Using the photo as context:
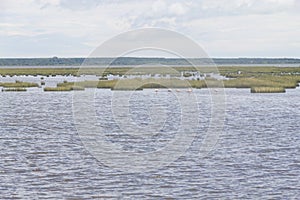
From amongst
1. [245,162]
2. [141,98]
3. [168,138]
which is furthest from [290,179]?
[141,98]

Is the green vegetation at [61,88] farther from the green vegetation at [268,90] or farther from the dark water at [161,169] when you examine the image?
the dark water at [161,169]

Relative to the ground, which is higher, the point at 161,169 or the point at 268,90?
the point at 268,90

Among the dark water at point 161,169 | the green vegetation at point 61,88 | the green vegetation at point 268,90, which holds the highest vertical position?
the green vegetation at point 61,88

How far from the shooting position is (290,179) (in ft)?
59.6

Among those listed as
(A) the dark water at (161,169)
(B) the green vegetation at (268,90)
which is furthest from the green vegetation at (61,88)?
(A) the dark water at (161,169)

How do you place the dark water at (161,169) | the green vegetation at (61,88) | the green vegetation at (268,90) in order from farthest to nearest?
the green vegetation at (61,88)
the green vegetation at (268,90)
the dark water at (161,169)

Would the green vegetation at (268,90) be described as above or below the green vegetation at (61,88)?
below

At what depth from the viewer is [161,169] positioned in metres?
19.9

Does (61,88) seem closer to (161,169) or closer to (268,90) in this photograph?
(268,90)

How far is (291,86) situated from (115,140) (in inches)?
1670

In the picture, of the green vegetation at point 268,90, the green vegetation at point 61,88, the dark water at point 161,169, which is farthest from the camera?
the green vegetation at point 61,88

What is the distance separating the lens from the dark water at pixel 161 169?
16703 mm

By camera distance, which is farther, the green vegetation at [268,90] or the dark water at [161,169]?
the green vegetation at [268,90]

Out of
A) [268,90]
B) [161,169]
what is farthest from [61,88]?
[161,169]
